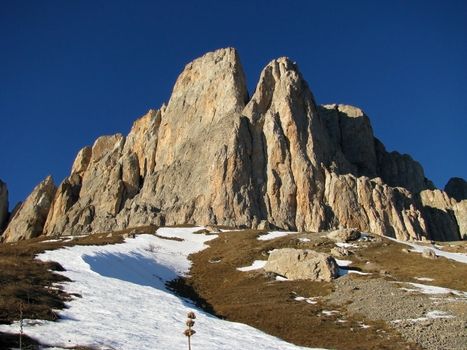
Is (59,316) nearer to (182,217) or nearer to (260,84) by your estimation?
(182,217)

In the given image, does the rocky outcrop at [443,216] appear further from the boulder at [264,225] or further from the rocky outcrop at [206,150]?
the rocky outcrop at [206,150]

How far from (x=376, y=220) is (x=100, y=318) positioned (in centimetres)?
10580

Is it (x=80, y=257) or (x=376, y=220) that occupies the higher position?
(x=376, y=220)

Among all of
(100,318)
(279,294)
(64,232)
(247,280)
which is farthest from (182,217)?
(100,318)

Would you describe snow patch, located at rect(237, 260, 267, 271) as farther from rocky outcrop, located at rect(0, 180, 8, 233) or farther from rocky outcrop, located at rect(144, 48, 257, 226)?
rocky outcrop, located at rect(0, 180, 8, 233)

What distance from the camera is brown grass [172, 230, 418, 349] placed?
109 ft

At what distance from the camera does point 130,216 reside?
127000 millimetres

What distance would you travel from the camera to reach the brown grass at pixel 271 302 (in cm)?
3325

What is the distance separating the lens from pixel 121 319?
28.3 metres

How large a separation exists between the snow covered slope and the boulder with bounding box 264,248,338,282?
13.9 metres

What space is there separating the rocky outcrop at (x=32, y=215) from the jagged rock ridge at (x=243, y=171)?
3.57 feet

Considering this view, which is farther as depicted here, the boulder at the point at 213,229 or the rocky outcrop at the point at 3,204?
the rocky outcrop at the point at 3,204

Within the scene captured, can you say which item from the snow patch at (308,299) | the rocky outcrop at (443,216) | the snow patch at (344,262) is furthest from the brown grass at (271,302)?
the rocky outcrop at (443,216)

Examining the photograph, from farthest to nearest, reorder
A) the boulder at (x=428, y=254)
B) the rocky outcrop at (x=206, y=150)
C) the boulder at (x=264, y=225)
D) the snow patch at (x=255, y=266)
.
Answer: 1. the rocky outcrop at (x=206, y=150)
2. the boulder at (x=264, y=225)
3. the boulder at (x=428, y=254)
4. the snow patch at (x=255, y=266)
